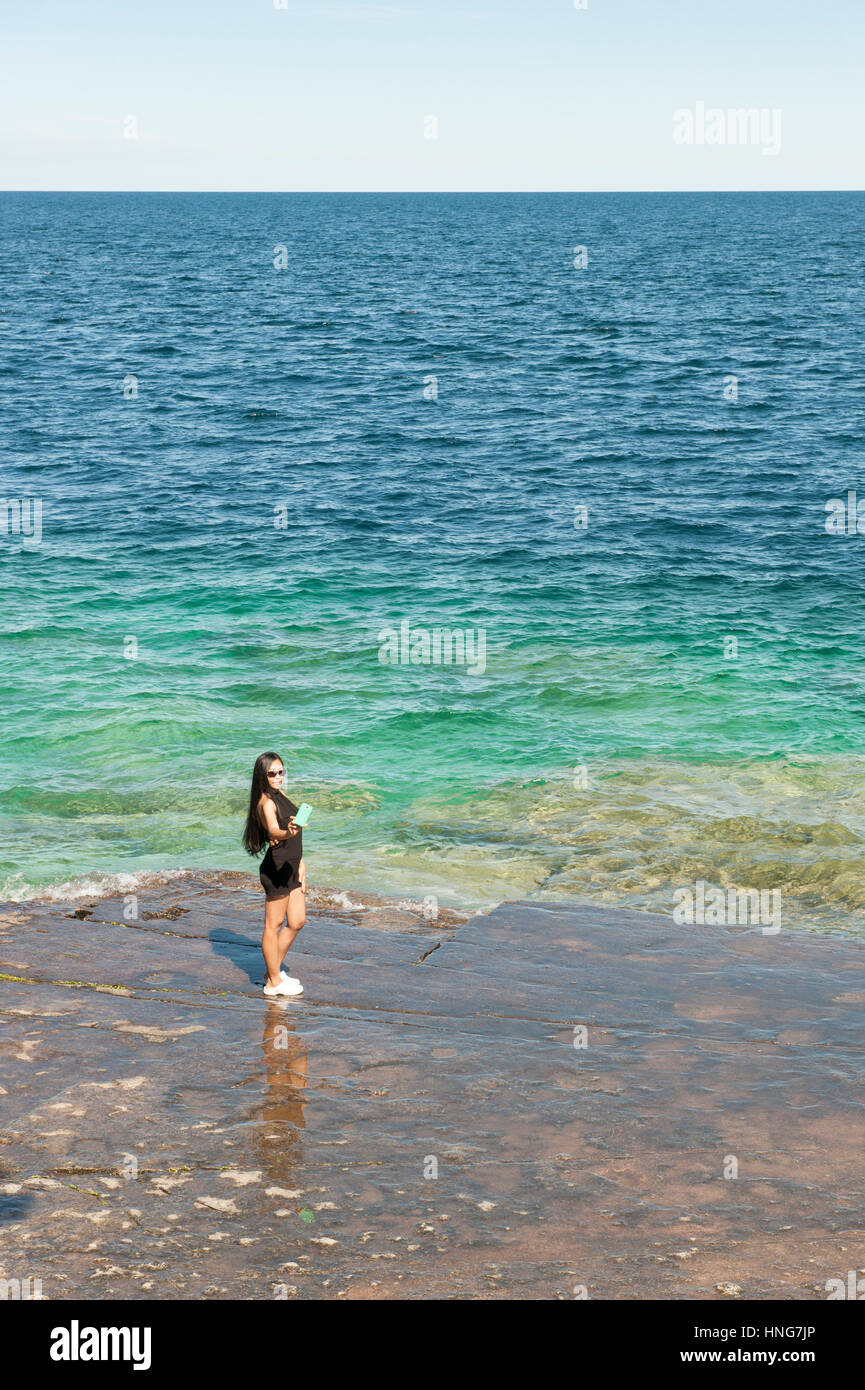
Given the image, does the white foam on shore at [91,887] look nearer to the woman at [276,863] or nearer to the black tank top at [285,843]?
the woman at [276,863]

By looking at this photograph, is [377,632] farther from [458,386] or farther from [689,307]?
[689,307]

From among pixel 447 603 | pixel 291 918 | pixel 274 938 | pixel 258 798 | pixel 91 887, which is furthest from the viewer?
pixel 447 603

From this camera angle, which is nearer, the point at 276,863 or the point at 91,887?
the point at 276,863

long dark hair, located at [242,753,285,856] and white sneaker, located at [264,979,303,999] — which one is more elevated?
long dark hair, located at [242,753,285,856]

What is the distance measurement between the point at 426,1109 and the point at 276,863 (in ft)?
7.66

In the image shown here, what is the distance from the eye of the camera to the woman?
9602 mm

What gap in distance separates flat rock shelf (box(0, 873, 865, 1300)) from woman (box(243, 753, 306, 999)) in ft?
1.11

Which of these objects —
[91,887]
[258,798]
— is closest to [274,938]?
[258,798]

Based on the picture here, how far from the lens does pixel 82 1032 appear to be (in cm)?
921

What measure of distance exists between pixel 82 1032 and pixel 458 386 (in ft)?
130

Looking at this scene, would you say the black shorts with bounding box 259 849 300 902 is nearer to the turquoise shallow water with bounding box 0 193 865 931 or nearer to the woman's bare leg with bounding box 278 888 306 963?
the woman's bare leg with bounding box 278 888 306 963

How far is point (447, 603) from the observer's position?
2517cm

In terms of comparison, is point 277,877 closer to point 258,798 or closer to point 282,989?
point 258,798

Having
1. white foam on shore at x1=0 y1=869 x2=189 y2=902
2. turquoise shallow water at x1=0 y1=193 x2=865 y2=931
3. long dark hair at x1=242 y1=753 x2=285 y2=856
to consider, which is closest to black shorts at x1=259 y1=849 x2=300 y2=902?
long dark hair at x1=242 y1=753 x2=285 y2=856
